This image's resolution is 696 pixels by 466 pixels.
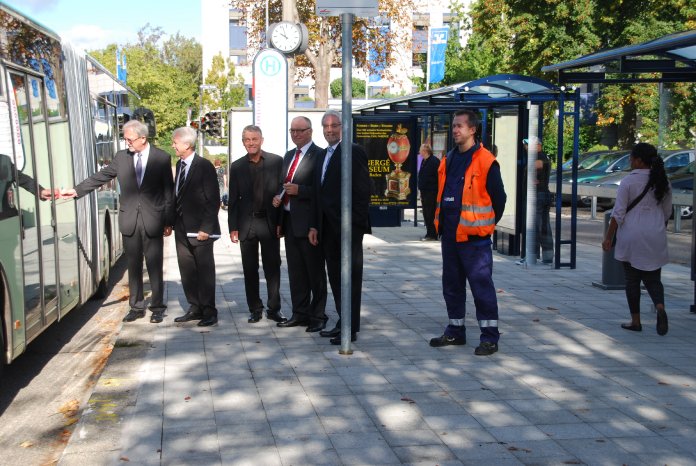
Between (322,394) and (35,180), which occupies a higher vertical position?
(35,180)

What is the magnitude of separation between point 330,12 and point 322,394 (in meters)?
2.77

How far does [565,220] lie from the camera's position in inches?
949

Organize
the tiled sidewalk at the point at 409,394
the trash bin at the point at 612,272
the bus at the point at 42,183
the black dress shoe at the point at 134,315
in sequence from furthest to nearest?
the trash bin at the point at 612,272
the black dress shoe at the point at 134,315
the bus at the point at 42,183
the tiled sidewalk at the point at 409,394

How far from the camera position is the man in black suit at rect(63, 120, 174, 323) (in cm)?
898

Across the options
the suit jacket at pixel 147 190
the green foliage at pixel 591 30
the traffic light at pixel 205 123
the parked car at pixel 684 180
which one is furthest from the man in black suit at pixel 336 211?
the green foliage at pixel 591 30

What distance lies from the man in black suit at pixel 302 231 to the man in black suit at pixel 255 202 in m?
0.20

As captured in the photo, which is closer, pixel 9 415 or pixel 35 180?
pixel 9 415

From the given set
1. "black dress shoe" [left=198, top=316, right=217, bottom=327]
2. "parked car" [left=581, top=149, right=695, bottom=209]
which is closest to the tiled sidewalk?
"black dress shoe" [left=198, top=316, right=217, bottom=327]

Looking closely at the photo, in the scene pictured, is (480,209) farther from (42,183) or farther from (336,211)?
(42,183)

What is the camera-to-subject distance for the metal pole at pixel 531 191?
519 inches

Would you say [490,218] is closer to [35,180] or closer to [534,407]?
[534,407]

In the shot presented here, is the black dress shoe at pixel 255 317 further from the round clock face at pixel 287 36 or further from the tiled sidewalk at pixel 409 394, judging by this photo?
the round clock face at pixel 287 36

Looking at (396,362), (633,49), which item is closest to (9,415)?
(396,362)

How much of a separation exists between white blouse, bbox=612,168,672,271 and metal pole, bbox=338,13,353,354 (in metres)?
2.66
